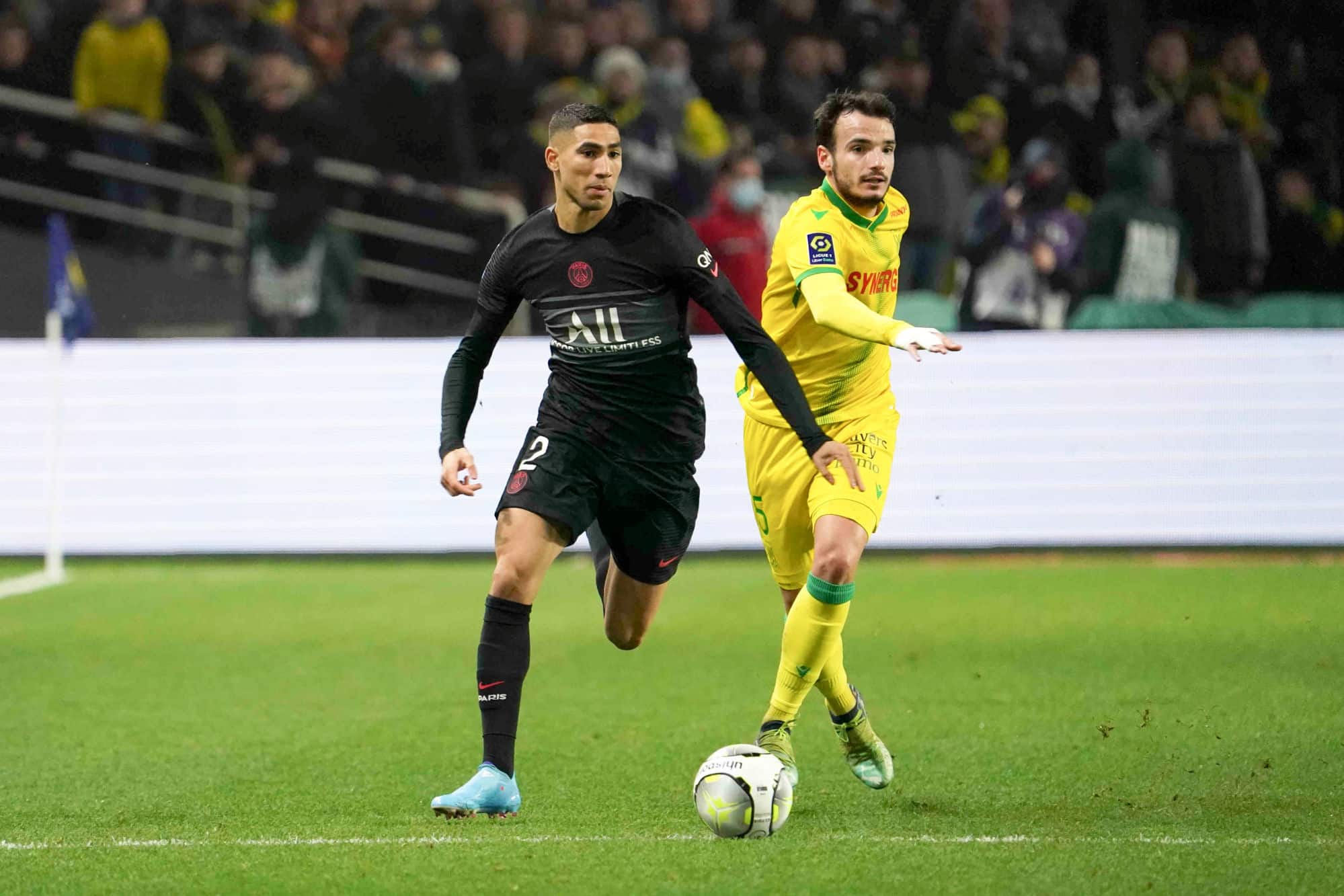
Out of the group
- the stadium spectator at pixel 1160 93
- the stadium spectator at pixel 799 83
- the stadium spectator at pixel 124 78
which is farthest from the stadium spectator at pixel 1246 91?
the stadium spectator at pixel 124 78

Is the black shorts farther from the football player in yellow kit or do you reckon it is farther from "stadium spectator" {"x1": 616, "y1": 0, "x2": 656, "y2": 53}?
"stadium spectator" {"x1": 616, "y1": 0, "x2": 656, "y2": 53}

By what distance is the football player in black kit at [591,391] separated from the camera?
520 centimetres

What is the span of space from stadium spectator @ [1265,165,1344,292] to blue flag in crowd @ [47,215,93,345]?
8.83 metres

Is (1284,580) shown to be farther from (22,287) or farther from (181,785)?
(22,287)

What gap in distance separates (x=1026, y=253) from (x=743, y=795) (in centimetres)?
918

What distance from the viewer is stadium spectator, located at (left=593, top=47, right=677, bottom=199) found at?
45.3 feet

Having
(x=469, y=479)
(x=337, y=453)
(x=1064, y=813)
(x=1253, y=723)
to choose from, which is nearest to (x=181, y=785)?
(x=469, y=479)

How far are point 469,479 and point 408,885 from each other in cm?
135

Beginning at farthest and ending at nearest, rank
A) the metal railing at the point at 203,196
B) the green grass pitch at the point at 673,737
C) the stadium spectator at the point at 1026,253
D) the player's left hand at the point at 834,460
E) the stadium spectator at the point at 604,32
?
1. the stadium spectator at the point at 604,32
2. the metal railing at the point at 203,196
3. the stadium spectator at the point at 1026,253
4. the player's left hand at the point at 834,460
5. the green grass pitch at the point at 673,737

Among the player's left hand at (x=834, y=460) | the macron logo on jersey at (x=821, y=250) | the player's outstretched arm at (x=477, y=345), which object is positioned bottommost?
the player's left hand at (x=834, y=460)

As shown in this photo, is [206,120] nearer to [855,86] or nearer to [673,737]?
[855,86]

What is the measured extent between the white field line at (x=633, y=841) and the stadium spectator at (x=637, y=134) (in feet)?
30.9

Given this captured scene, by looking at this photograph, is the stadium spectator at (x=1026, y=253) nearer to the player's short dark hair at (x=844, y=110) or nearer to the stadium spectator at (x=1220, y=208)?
the stadium spectator at (x=1220, y=208)

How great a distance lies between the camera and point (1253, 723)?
6.55 m
